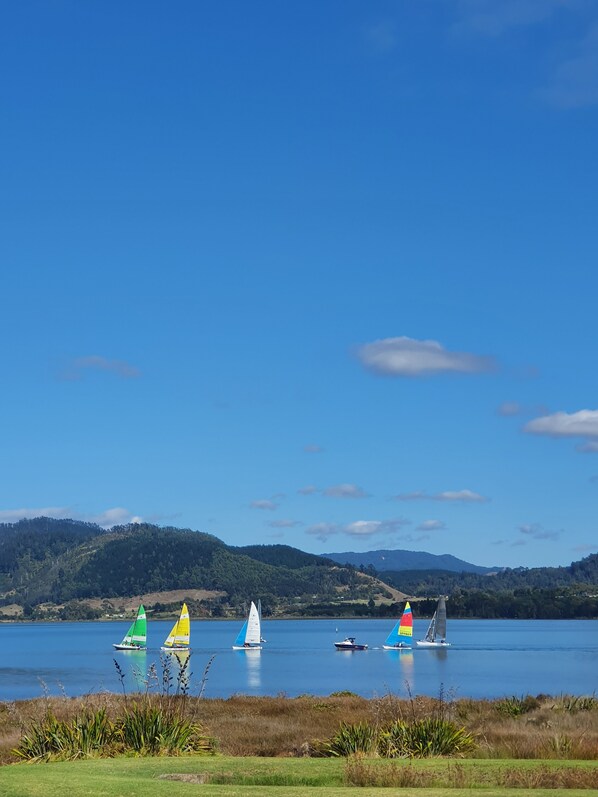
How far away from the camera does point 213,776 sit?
16109 mm

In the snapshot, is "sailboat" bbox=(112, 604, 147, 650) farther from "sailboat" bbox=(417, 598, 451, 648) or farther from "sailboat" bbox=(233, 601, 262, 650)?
"sailboat" bbox=(417, 598, 451, 648)

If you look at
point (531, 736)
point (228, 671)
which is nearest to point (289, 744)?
point (531, 736)

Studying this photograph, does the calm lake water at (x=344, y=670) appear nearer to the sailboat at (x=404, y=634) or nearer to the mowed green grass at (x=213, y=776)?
the sailboat at (x=404, y=634)

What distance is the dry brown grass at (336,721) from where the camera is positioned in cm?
2059

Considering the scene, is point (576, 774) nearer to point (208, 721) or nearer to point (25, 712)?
point (208, 721)

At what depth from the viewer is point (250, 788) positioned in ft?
48.0

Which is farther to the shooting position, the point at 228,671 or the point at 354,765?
the point at 228,671

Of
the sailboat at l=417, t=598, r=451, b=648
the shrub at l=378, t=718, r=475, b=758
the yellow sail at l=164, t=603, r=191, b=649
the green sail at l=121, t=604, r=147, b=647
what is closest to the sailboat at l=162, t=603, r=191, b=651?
the yellow sail at l=164, t=603, r=191, b=649

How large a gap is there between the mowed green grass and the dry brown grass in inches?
101

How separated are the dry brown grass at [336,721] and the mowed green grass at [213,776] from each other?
2.56 metres

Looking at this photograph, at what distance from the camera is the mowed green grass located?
45.7 ft

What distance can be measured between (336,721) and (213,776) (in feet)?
41.0

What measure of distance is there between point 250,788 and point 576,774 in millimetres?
4631

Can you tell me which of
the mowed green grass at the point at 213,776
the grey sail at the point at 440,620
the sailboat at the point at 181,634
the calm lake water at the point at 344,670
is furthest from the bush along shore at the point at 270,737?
the grey sail at the point at 440,620
